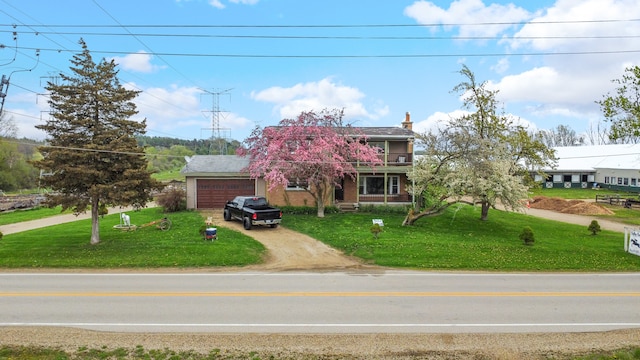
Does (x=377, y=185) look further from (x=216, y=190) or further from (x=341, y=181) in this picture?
(x=216, y=190)

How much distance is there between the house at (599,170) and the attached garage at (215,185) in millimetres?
42991

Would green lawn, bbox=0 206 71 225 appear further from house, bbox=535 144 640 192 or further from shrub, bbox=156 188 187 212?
house, bbox=535 144 640 192

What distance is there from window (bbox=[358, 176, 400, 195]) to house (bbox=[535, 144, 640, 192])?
3346 cm

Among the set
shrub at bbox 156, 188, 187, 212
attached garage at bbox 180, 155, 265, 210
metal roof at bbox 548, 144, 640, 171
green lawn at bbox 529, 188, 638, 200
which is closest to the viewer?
shrub at bbox 156, 188, 187, 212

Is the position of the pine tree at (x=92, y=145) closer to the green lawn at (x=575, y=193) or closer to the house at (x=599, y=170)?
Result: the green lawn at (x=575, y=193)

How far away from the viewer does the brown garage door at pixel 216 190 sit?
29.5 meters

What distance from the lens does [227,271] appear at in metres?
14.6

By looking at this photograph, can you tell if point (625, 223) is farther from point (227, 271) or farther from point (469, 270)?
point (227, 271)

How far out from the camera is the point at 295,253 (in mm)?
17156

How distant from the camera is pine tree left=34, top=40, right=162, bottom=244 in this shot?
16173 mm

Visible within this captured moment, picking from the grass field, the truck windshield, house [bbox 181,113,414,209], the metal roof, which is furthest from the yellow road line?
the metal roof

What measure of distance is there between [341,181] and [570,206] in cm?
2199

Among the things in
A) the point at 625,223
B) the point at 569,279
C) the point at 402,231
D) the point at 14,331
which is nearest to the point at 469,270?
the point at 569,279

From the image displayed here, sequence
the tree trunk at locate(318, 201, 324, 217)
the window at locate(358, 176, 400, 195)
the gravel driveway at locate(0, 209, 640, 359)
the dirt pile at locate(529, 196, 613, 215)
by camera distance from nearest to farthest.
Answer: the gravel driveway at locate(0, 209, 640, 359) < the tree trunk at locate(318, 201, 324, 217) < the window at locate(358, 176, 400, 195) < the dirt pile at locate(529, 196, 613, 215)
